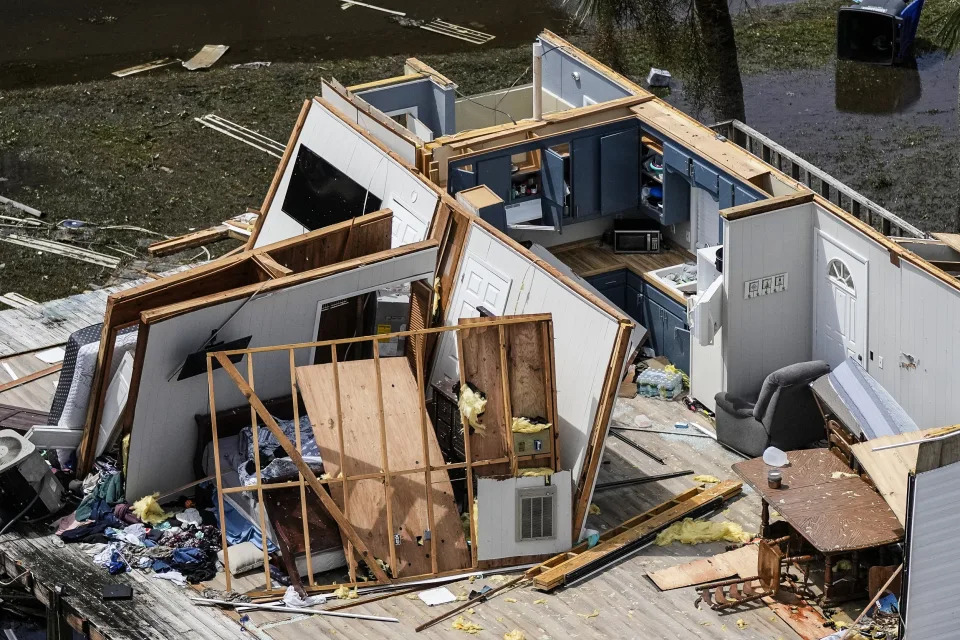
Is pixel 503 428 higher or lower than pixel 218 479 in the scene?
higher

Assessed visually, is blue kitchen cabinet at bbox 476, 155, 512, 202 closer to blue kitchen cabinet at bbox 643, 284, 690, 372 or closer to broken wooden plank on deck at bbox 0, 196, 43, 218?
blue kitchen cabinet at bbox 643, 284, 690, 372

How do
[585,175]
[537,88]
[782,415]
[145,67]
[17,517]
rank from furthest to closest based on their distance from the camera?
[145,67]
[585,175]
[537,88]
[782,415]
[17,517]

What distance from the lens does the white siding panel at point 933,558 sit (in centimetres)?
1486

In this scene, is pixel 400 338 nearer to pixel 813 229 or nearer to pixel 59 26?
pixel 813 229

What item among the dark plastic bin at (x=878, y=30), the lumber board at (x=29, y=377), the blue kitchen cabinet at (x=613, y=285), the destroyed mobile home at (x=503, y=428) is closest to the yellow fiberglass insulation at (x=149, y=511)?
the destroyed mobile home at (x=503, y=428)

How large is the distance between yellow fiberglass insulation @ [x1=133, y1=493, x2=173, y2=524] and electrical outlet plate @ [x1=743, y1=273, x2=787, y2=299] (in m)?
6.99

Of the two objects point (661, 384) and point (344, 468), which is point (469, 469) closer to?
point (344, 468)

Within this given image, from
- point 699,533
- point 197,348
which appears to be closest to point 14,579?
point 197,348

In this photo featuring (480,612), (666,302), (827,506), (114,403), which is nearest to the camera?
(480,612)

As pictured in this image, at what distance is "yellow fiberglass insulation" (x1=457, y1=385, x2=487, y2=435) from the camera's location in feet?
53.9

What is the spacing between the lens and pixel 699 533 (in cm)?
1695

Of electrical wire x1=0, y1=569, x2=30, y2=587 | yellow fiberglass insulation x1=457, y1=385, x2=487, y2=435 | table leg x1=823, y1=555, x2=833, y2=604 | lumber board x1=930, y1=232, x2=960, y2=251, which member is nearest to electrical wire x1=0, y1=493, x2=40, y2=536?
electrical wire x1=0, y1=569, x2=30, y2=587

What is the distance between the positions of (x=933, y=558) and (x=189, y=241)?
12583mm

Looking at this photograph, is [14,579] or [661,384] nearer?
[14,579]
